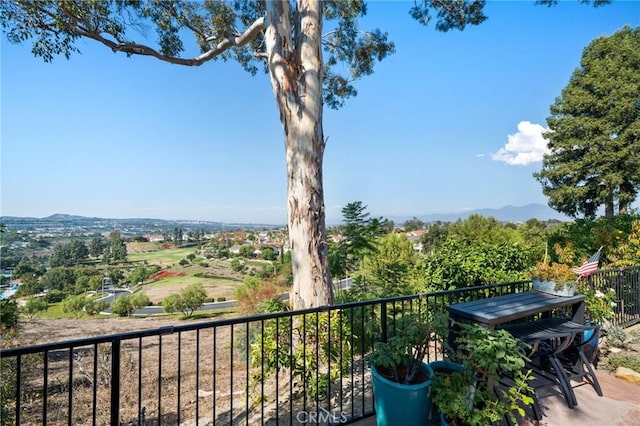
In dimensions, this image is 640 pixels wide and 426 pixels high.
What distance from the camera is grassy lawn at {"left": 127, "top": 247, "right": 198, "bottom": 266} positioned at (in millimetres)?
23275

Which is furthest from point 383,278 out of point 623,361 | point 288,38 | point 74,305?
point 74,305

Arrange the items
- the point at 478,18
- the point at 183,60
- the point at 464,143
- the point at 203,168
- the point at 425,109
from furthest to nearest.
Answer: the point at 203,168, the point at 464,143, the point at 425,109, the point at 478,18, the point at 183,60

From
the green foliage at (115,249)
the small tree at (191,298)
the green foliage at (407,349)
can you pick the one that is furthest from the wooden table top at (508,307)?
the green foliage at (115,249)

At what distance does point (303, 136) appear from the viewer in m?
4.11

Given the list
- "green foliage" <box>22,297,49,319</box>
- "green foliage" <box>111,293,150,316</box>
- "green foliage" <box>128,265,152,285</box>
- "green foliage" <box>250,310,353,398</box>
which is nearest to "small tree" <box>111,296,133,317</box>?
"green foliage" <box>111,293,150,316</box>

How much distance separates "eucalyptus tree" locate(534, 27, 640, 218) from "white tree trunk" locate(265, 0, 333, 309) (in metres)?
15.0

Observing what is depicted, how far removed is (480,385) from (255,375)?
9.19 ft

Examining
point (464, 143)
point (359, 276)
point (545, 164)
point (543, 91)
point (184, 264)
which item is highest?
point (543, 91)

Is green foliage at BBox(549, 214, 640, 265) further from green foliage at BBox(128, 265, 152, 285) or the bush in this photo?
green foliage at BBox(128, 265, 152, 285)

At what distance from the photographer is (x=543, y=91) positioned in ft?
47.5

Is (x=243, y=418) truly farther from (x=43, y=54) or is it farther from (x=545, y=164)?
(x=545, y=164)

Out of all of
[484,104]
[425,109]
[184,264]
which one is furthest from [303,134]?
[184,264]

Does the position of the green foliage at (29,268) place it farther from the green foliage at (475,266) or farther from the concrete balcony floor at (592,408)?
the concrete balcony floor at (592,408)

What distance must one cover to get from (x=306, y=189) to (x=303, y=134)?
79 cm
